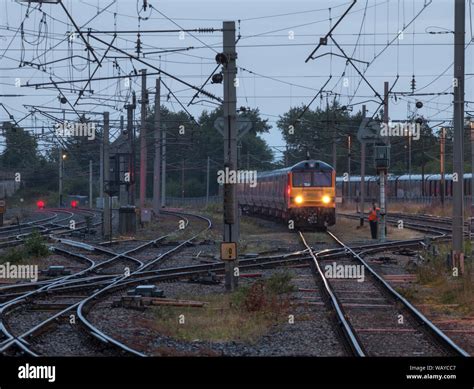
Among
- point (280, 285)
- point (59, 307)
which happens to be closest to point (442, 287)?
point (280, 285)

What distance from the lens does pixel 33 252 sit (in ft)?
83.6

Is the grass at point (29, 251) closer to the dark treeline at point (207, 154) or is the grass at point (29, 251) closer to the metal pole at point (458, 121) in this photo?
the metal pole at point (458, 121)

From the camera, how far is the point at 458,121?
1938 cm

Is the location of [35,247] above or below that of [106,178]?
below

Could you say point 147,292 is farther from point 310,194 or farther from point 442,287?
point 310,194

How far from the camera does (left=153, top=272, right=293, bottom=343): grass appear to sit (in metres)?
12.4

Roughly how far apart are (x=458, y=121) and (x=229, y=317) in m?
8.23

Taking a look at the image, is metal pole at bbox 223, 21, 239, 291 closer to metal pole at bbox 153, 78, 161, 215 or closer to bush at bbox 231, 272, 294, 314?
bush at bbox 231, 272, 294, 314

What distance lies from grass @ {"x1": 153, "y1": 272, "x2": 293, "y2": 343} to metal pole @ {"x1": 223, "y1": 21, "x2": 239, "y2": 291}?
965 millimetres

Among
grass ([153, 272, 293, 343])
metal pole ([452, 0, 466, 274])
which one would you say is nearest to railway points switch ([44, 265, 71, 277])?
grass ([153, 272, 293, 343])

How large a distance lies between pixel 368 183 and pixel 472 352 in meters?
59.9

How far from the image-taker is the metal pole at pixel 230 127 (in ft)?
57.0

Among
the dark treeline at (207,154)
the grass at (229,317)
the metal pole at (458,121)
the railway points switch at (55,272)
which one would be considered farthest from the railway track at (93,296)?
the dark treeline at (207,154)
